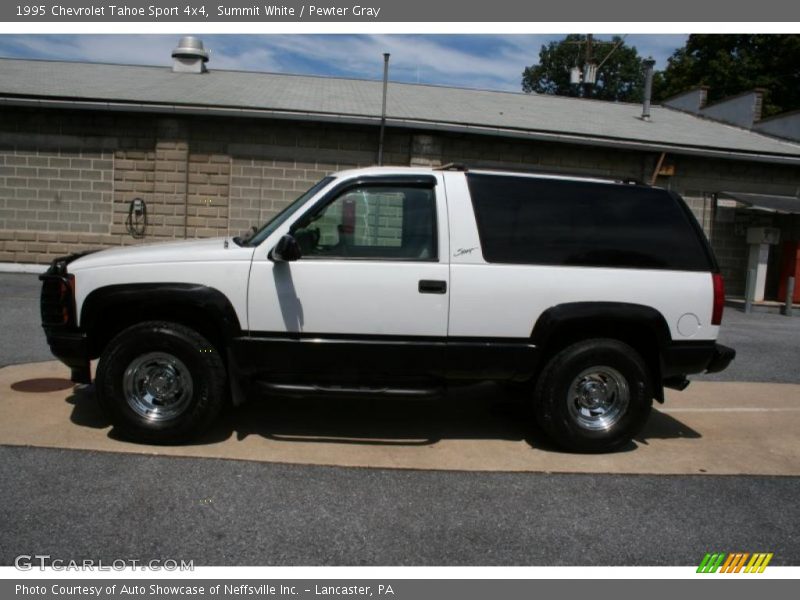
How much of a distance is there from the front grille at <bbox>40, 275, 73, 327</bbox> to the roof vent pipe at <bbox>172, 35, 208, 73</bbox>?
15357 mm

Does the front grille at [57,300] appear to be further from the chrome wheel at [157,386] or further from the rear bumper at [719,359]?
the rear bumper at [719,359]

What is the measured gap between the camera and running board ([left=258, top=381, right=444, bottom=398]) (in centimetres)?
487

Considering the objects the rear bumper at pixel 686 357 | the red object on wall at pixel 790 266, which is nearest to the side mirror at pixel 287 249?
the rear bumper at pixel 686 357

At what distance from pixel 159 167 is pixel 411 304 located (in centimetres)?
1074

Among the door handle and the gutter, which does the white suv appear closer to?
the door handle

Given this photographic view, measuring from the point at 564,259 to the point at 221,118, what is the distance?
35.0 ft

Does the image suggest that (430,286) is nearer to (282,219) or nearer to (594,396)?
(282,219)

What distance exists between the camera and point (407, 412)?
607 centimetres

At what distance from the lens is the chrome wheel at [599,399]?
16.8 feet

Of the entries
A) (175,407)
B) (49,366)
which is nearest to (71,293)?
(175,407)

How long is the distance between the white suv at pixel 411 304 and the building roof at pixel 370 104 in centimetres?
915

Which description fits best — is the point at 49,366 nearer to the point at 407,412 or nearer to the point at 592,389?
the point at 407,412

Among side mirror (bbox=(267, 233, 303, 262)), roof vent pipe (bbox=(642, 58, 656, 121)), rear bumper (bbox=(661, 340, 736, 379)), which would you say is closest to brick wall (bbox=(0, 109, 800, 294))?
roof vent pipe (bbox=(642, 58, 656, 121))

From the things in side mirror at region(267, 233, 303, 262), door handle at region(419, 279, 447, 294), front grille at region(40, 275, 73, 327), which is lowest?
front grille at region(40, 275, 73, 327)
